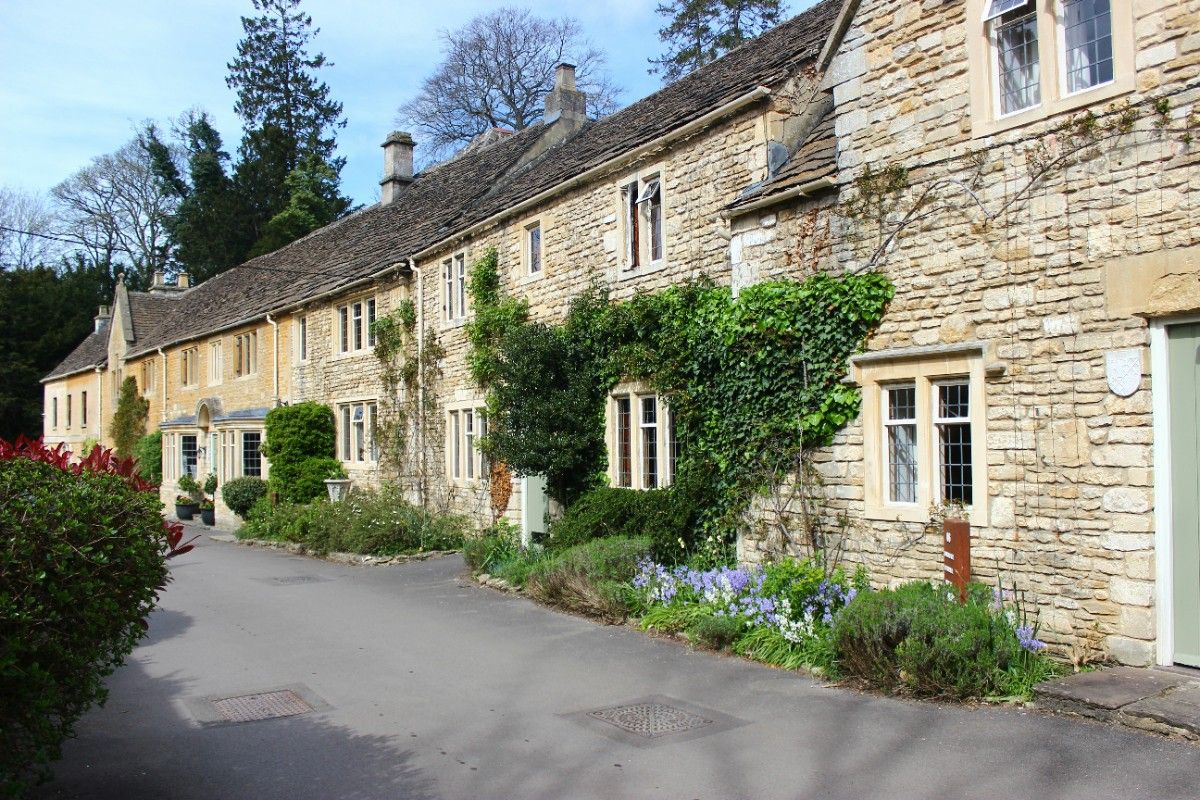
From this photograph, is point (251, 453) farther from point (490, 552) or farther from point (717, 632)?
point (717, 632)

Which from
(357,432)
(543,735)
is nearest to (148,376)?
(357,432)

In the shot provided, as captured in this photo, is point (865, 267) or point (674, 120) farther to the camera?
point (674, 120)

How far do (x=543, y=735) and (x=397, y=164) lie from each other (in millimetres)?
28527

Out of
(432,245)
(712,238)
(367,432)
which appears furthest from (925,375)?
(367,432)

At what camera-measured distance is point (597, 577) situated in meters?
12.6

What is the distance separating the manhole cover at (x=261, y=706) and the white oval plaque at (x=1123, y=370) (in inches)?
295

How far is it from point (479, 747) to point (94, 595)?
10.1 ft

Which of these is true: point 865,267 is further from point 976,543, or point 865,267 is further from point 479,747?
point 479,747

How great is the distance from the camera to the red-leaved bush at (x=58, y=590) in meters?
4.98

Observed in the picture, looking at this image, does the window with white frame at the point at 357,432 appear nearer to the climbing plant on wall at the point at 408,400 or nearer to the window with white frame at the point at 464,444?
the climbing plant on wall at the point at 408,400

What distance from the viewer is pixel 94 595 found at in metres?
5.43

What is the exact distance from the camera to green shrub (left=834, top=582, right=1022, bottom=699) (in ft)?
26.2

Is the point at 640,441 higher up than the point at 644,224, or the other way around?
the point at 644,224

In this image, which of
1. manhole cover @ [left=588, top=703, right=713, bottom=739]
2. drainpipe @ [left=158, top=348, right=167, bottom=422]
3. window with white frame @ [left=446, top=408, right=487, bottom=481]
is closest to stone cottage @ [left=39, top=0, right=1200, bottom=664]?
manhole cover @ [left=588, top=703, right=713, bottom=739]
